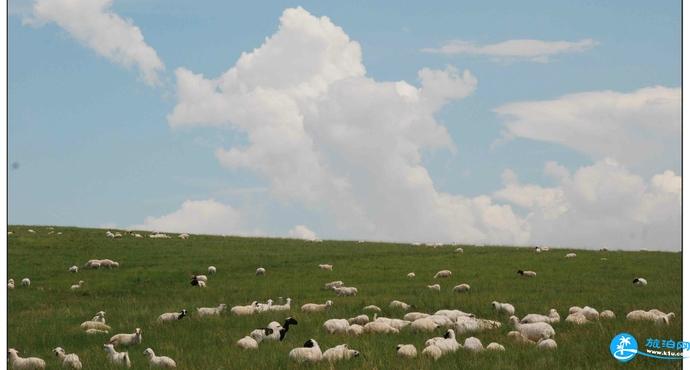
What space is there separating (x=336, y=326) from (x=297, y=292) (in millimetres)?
11366

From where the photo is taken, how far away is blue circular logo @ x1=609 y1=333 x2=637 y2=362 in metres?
14.5

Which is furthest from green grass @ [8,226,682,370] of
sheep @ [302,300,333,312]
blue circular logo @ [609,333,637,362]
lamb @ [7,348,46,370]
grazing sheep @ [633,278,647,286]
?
grazing sheep @ [633,278,647,286]

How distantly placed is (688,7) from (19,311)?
2567 centimetres

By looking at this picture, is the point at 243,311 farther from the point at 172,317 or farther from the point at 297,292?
the point at 297,292

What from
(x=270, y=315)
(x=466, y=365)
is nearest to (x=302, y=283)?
(x=270, y=315)

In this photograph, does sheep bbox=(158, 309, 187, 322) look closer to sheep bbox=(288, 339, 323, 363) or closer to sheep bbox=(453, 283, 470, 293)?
sheep bbox=(288, 339, 323, 363)

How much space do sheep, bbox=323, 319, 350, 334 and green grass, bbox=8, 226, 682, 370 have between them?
313mm

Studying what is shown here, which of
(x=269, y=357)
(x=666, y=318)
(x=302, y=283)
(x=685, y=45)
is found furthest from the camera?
(x=302, y=283)

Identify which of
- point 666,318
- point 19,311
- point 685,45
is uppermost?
point 685,45

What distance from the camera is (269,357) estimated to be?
51.3ft

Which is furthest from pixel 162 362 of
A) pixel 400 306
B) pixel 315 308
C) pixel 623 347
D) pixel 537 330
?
pixel 400 306

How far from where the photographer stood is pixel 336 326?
18828 mm

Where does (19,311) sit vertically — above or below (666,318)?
below

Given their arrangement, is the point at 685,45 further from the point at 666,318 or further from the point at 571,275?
the point at 571,275
